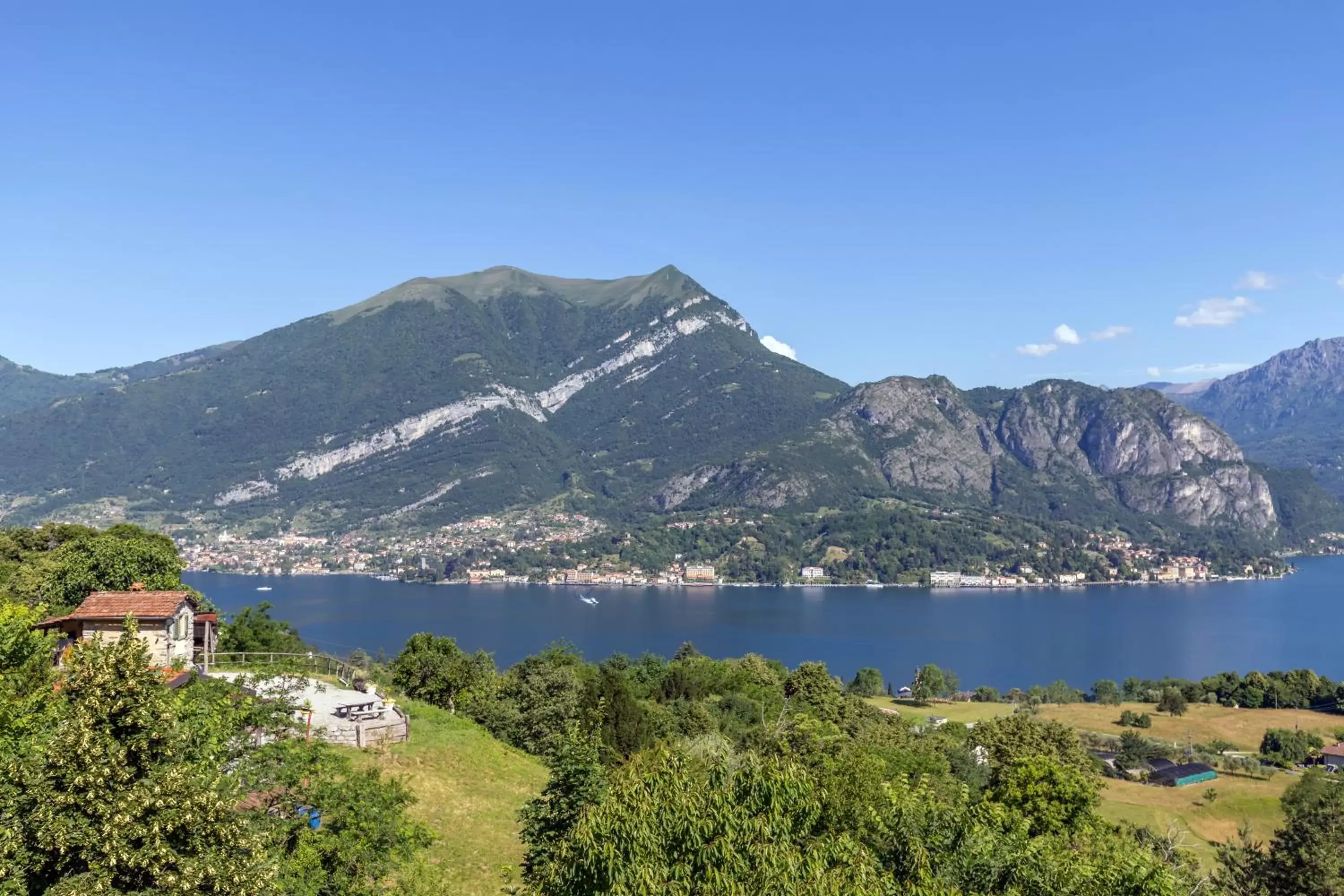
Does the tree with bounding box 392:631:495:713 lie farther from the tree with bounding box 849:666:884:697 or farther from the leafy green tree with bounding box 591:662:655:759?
the tree with bounding box 849:666:884:697

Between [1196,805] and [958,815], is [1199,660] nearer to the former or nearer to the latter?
[1196,805]

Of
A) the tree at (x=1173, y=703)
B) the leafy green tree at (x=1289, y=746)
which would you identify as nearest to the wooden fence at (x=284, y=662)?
the leafy green tree at (x=1289, y=746)

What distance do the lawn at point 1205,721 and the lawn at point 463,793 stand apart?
6717cm

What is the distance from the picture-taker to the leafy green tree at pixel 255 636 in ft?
124

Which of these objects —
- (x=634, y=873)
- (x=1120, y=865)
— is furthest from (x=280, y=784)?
(x=1120, y=865)

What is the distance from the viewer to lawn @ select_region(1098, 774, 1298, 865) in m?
46.7

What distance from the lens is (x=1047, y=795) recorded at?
35.0 m

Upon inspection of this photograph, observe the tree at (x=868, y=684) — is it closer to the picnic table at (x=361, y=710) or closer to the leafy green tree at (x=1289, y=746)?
the leafy green tree at (x=1289, y=746)

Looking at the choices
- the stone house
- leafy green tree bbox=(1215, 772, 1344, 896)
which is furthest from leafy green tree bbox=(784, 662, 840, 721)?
the stone house

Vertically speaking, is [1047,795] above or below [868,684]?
above

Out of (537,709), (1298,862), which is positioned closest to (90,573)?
(537,709)

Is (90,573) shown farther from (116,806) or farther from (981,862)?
(981,862)

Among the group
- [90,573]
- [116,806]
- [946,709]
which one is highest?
[90,573]

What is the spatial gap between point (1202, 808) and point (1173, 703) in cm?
4532
